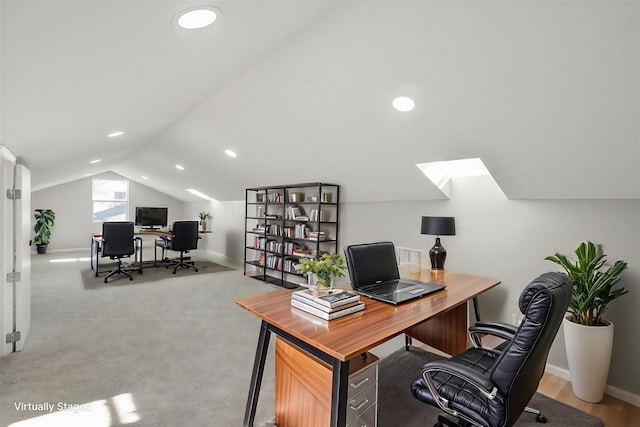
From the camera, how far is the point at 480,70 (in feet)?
7.02

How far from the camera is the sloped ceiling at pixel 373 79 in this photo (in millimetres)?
1647

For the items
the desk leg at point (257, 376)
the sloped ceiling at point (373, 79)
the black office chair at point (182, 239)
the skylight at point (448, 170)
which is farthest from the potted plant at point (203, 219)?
the desk leg at point (257, 376)

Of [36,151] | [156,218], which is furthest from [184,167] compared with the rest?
[36,151]

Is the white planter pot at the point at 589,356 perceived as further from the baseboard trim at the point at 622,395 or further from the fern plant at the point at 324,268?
the fern plant at the point at 324,268

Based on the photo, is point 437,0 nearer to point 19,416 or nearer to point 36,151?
point 19,416

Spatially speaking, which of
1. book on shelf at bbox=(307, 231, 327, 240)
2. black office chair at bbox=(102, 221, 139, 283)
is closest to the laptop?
Answer: book on shelf at bbox=(307, 231, 327, 240)

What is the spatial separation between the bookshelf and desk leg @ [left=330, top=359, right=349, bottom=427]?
3210 millimetres

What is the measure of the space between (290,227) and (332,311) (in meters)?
4.02

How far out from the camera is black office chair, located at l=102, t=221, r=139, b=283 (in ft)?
19.0

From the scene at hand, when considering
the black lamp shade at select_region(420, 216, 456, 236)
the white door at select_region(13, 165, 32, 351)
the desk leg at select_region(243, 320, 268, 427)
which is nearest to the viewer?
the desk leg at select_region(243, 320, 268, 427)

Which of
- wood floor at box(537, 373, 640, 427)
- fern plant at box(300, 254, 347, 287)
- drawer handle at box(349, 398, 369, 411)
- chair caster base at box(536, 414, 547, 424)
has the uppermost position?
fern plant at box(300, 254, 347, 287)

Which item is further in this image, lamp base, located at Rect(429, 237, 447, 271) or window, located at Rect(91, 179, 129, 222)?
window, located at Rect(91, 179, 129, 222)

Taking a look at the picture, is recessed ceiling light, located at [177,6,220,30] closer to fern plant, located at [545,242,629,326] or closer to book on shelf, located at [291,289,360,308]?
book on shelf, located at [291,289,360,308]

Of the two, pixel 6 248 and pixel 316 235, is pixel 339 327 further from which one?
pixel 316 235
